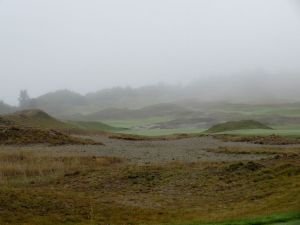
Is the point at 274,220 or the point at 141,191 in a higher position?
the point at 274,220

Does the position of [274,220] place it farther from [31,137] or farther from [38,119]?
[38,119]

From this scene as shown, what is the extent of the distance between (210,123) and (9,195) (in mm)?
128368

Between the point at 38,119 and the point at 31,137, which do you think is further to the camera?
the point at 38,119

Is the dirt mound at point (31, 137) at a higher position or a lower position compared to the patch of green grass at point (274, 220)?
higher

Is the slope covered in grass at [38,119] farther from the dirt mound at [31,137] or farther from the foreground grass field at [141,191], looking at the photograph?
the foreground grass field at [141,191]

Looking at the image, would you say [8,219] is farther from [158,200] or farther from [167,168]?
[167,168]

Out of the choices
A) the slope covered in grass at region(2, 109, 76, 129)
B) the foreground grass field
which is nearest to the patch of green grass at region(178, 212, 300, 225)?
the foreground grass field

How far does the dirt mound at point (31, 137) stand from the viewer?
2485 inches

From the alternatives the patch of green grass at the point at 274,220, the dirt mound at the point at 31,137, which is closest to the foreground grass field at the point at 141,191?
the patch of green grass at the point at 274,220

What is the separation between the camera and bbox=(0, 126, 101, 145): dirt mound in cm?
6312

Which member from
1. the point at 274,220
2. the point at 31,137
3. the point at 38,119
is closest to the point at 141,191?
the point at 274,220

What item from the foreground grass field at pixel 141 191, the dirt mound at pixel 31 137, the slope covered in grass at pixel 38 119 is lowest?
the foreground grass field at pixel 141 191

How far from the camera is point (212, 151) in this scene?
172ft

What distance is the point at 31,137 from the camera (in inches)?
2547
